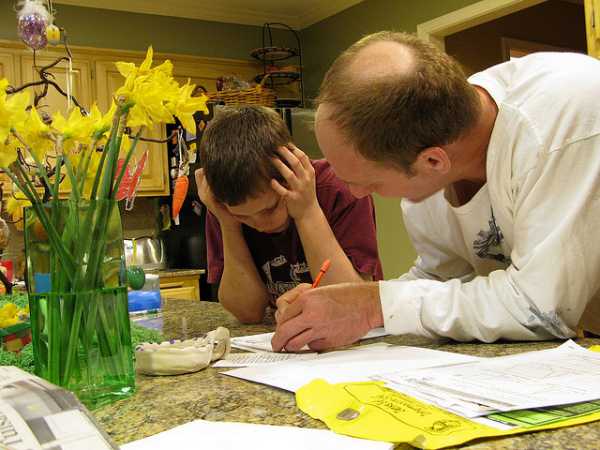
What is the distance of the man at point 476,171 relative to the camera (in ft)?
2.96

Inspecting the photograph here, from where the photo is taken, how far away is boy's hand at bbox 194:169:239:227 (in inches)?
57.1

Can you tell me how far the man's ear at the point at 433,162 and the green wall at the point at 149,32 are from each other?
345 cm

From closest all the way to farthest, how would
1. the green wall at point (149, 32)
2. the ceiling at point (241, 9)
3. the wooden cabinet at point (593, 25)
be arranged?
the wooden cabinet at point (593, 25) → the green wall at point (149, 32) → the ceiling at point (241, 9)

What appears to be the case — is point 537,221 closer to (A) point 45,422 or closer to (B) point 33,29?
(A) point 45,422

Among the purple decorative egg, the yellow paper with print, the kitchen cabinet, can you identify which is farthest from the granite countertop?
the kitchen cabinet

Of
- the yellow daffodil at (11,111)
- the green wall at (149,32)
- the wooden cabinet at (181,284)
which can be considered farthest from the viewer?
the green wall at (149,32)

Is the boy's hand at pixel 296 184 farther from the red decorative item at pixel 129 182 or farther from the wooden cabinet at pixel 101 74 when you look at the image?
the wooden cabinet at pixel 101 74

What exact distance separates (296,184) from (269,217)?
0.34 feet

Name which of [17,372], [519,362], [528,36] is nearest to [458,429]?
[519,362]

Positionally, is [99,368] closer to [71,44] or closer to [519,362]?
[519,362]

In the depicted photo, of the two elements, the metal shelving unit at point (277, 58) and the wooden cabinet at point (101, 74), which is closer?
the wooden cabinet at point (101, 74)

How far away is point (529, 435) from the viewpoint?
0.53 metres

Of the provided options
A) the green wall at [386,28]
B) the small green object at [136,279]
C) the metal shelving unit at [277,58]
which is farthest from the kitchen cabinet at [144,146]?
the small green object at [136,279]

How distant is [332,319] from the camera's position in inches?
38.9
